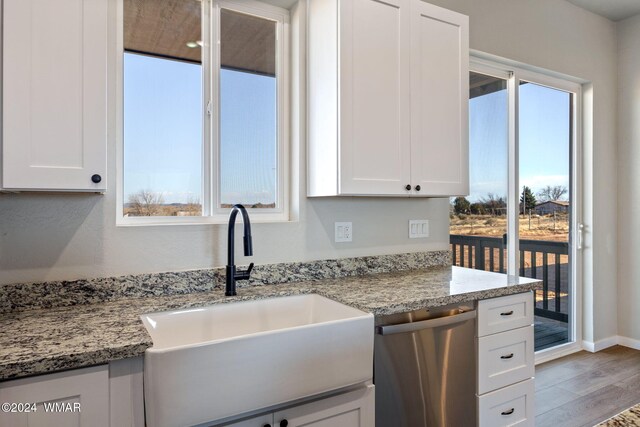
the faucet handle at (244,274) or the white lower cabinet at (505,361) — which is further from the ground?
the faucet handle at (244,274)

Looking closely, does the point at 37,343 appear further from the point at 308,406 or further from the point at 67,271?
the point at 308,406

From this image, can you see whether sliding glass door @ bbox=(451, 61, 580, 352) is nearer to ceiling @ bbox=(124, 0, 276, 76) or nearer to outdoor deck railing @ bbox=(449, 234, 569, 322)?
outdoor deck railing @ bbox=(449, 234, 569, 322)

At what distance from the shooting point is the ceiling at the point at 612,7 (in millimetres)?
3309

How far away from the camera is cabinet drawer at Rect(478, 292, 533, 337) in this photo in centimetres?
181

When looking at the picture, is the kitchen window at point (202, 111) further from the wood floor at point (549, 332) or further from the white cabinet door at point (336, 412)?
the wood floor at point (549, 332)

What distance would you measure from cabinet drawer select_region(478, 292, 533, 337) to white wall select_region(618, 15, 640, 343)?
2.33 metres

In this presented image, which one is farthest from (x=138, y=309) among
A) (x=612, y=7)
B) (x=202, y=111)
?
(x=612, y=7)

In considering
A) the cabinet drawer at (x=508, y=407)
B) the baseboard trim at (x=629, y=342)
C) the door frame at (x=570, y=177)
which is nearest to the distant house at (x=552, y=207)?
the door frame at (x=570, y=177)

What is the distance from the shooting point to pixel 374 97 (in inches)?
77.4

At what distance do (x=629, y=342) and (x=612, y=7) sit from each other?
9.41 feet

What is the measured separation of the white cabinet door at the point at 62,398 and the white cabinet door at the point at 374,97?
3.93 ft

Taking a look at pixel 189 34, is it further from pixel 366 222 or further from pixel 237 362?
pixel 237 362

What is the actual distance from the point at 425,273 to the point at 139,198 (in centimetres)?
153

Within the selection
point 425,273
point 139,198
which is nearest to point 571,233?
point 425,273
